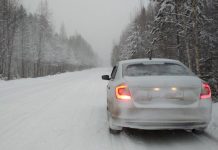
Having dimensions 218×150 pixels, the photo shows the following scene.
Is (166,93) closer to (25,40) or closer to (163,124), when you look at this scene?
(163,124)

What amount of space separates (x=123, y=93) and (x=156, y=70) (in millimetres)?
1120

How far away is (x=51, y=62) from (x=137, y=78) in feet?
213

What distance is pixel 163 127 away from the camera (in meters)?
4.90

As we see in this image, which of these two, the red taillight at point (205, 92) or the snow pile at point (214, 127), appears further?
the snow pile at point (214, 127)

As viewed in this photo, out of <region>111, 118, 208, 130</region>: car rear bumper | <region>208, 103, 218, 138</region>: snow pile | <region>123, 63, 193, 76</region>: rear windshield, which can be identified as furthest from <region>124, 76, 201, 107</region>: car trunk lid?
<region>208, 103, 218, 138</region>: snow pile

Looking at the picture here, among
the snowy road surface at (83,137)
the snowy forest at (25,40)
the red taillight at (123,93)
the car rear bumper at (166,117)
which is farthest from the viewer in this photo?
the snowy forest at (25,40)

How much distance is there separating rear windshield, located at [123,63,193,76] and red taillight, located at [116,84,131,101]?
2.20ft

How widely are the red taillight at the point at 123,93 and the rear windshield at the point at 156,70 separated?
26.4 inches

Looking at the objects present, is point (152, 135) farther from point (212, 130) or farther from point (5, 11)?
point (5, 11)

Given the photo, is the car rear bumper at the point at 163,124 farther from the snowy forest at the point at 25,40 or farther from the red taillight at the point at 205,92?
the snowy forest at the point at 25,40

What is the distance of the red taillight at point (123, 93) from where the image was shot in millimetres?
5066

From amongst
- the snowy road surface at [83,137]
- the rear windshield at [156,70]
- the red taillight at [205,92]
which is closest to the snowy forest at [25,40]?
the snowy road surface at [83,137]

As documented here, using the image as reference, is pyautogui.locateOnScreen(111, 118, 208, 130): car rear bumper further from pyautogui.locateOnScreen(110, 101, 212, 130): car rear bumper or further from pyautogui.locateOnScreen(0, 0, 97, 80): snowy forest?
pyautogui.locateOnScreen(0, 0, 97, 80): snowy forest

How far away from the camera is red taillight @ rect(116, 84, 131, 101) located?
507cm
